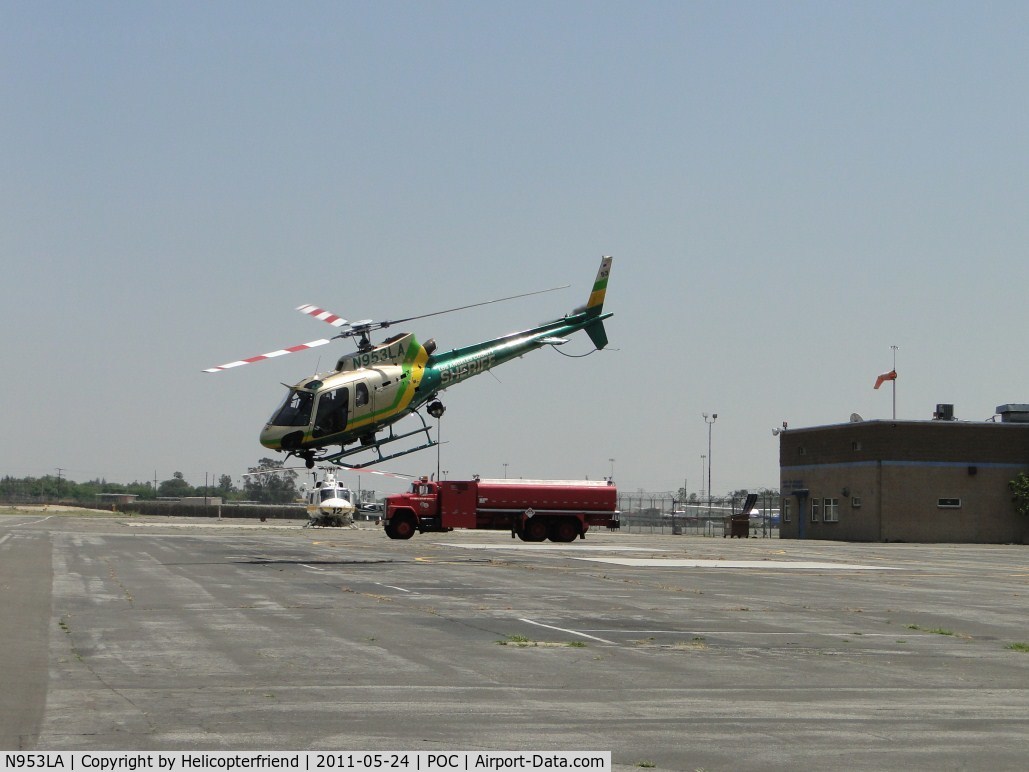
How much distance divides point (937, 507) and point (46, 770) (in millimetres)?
72790

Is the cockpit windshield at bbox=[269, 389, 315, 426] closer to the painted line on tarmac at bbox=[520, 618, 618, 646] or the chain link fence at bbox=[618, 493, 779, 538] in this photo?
the painted line on tarmac at bbox=[520, 618, 618, 646]

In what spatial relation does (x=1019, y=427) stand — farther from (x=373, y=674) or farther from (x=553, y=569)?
(x=373, y=674)

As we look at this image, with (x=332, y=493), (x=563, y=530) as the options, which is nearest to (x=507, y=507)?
(x=563, y=530)

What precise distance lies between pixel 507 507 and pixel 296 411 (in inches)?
743

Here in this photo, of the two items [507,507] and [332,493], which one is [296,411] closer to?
[507,507]

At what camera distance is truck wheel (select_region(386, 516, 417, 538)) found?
54.4 meters

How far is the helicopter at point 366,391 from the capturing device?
36125mm

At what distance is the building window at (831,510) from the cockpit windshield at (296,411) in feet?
171

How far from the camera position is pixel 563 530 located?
5500 cm

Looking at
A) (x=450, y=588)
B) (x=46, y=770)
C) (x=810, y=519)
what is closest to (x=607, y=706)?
(x=46, y=770)

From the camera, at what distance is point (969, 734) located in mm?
10859
